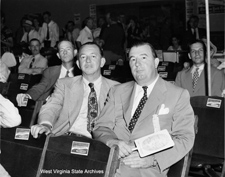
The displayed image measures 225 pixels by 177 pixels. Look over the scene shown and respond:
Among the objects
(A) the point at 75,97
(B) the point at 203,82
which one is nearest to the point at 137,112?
(A) the point at 75,97

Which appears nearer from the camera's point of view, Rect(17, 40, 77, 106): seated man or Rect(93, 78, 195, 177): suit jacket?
Rect(93, 78, 195, 177): suit jacket

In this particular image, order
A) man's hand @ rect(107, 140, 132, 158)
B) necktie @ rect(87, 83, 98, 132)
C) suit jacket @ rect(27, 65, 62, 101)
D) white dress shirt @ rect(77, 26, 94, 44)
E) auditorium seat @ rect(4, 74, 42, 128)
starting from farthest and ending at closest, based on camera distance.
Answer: white dress shirt @ rect(77, 26, 94, 44) → suit jacket @ rect(27, 65, 62, 101) → auditorium seat @ rect(4, 74, 42, 128) → necktie @ rect(87, 83, 98, 132) → man's hand @ rect(107, 140, 132, 158)

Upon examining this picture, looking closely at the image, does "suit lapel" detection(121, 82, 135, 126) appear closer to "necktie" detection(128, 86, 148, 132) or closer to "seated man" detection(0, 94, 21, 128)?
"necktie" detection(128, 86, 148, 132)

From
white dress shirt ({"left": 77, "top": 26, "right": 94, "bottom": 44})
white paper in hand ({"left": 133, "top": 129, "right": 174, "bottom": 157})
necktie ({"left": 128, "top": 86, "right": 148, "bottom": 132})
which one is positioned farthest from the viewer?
white dress shirt ({"left": 77, "top": 26, "right": 94, "bottom": 44})

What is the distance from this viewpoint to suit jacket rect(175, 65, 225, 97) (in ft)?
13.5

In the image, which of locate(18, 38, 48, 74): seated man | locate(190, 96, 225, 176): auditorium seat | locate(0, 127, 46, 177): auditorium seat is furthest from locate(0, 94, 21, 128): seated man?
locate(18, 38, 48, 74): seated man

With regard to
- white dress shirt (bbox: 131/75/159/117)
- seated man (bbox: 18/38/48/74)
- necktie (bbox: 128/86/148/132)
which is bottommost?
necktie (bbox: 128/86/148/132)

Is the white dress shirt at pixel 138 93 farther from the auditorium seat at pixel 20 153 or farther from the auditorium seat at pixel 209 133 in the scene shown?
the auditorium seat at pixel 209 133

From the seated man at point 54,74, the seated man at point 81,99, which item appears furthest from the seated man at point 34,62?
the seated man at point 81,99

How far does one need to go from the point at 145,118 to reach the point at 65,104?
3.01 ft

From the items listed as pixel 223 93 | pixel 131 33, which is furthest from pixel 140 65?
pixel 131 33

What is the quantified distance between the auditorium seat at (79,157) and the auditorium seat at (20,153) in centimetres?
7

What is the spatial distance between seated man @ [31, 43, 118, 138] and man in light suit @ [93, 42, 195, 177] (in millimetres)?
488

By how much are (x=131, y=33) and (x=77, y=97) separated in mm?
7387
